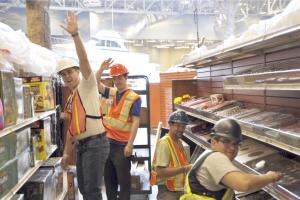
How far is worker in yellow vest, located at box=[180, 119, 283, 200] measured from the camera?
1799 mm

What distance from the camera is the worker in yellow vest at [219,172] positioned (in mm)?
1799

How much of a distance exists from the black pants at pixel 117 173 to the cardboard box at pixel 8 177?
4.98 feet

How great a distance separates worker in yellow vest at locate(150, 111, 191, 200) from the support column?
9.13 feet

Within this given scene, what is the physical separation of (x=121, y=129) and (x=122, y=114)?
17 centimetres

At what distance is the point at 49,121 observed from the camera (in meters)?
3.62

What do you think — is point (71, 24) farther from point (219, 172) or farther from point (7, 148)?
point (219, 172)

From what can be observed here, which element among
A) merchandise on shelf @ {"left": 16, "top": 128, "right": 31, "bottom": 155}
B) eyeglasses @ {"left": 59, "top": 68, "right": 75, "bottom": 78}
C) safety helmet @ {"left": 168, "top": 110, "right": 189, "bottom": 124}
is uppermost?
eyeglasses @ {"left": 59, "top": 68, "right": 75, "bottom": 78}

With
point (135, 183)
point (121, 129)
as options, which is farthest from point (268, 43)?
point (135, 183)

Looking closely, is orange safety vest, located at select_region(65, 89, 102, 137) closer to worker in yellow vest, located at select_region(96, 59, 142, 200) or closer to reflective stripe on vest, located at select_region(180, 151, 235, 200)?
worker in yellow vest, located at select_region(96, 59, 142, 200)

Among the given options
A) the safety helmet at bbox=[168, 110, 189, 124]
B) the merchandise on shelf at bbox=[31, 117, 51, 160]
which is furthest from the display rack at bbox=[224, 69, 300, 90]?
the merchandise on shelf at bbox=[31, 117, 51, 160]

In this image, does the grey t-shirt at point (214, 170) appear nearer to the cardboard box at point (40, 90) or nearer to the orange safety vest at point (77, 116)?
the orange safety vest at point (77, 116)

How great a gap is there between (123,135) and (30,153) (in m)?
1.15

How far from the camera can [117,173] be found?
378cm

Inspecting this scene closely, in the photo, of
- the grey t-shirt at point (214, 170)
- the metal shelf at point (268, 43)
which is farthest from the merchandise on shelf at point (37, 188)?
the metal shelf at point (268, 43)
